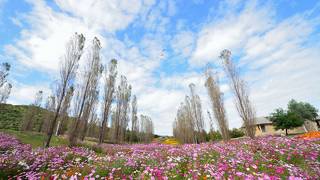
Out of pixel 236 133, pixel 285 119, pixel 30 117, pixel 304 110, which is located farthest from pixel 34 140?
pixel 304 110

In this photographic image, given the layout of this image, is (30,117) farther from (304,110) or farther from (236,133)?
(304,110)

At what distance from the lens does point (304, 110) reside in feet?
154

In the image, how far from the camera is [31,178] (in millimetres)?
4188

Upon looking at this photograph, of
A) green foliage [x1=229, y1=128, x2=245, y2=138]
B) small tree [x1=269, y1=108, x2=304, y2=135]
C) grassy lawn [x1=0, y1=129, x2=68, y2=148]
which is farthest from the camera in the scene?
green foliage [x1=229, y1=128, x2=245, y2=138]

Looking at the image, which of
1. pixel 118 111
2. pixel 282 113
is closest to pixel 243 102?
pixel 118 111

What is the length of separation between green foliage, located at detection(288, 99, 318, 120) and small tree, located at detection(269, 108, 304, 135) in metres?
12.0

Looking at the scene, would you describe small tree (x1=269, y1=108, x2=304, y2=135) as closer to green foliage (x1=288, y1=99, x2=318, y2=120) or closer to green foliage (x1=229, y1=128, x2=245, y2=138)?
green foliage (x1=229, y1=128, x2=245, y2=138)

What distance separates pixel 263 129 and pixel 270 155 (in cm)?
5403

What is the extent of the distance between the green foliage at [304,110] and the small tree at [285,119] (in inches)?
474

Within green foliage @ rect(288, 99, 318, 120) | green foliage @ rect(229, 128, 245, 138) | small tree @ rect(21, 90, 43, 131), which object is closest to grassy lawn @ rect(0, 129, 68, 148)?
small tree @ rect(21, 90, 43, 131)

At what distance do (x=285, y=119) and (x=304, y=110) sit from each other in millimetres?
16160

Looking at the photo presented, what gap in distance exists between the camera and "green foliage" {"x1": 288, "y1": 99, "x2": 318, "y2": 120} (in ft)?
153

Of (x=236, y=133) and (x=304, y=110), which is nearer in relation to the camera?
(x=236, y=133)

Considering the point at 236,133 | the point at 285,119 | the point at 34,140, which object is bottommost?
the point at 34,140
